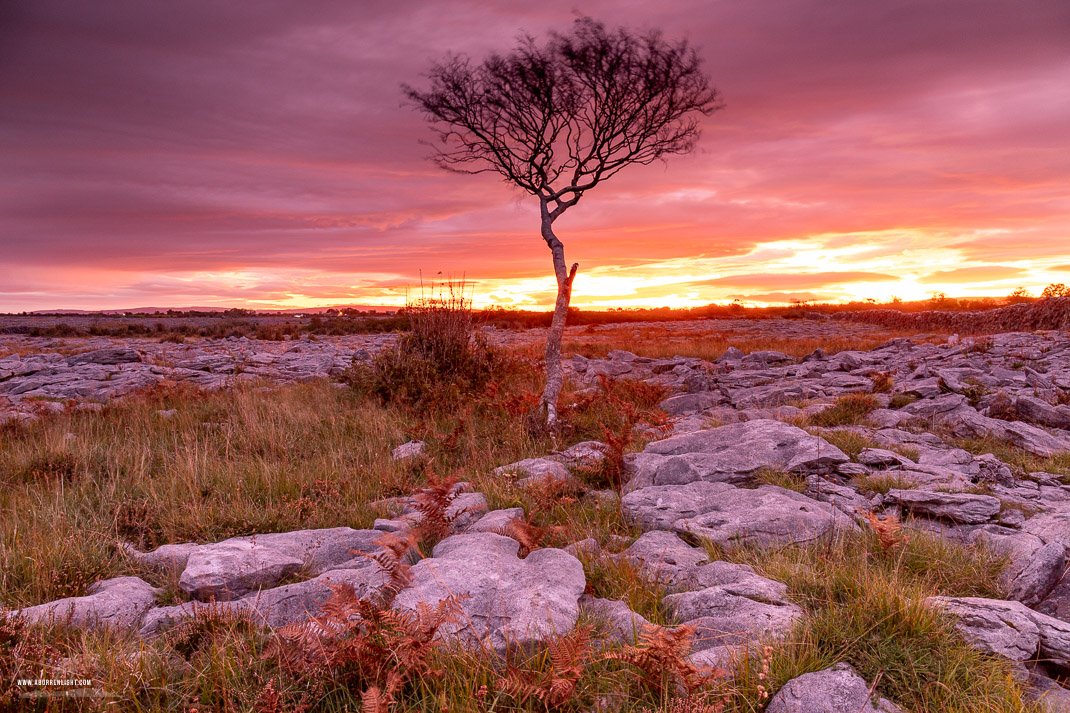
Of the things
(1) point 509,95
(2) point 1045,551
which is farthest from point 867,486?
(1) point 509,95

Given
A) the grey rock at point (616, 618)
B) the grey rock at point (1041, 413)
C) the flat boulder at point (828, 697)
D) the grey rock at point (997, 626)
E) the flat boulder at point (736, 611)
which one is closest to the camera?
the flat boulder at point (828, 697)

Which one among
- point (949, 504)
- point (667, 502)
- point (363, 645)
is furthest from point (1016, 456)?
point (363, 645)

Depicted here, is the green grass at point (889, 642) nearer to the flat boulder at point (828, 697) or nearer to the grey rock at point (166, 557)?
the flat boulder at point (828, 697)

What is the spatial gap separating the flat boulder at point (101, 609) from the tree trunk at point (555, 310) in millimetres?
5174

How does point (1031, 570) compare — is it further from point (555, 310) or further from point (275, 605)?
point (555, 310)

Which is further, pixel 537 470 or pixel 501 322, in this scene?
pixel 501 322

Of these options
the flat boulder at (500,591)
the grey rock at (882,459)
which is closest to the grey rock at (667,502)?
the flat boulder at (500,591)

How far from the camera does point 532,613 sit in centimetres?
286

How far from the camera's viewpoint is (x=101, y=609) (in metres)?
3.20

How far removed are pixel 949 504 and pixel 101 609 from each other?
230 inches

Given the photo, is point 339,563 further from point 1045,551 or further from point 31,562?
point 1045,551

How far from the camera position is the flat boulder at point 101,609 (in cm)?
304

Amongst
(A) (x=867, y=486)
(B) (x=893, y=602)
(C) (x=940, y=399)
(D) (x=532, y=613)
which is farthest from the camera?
(C) (x=940, y=399)

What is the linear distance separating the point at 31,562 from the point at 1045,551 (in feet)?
21.1
